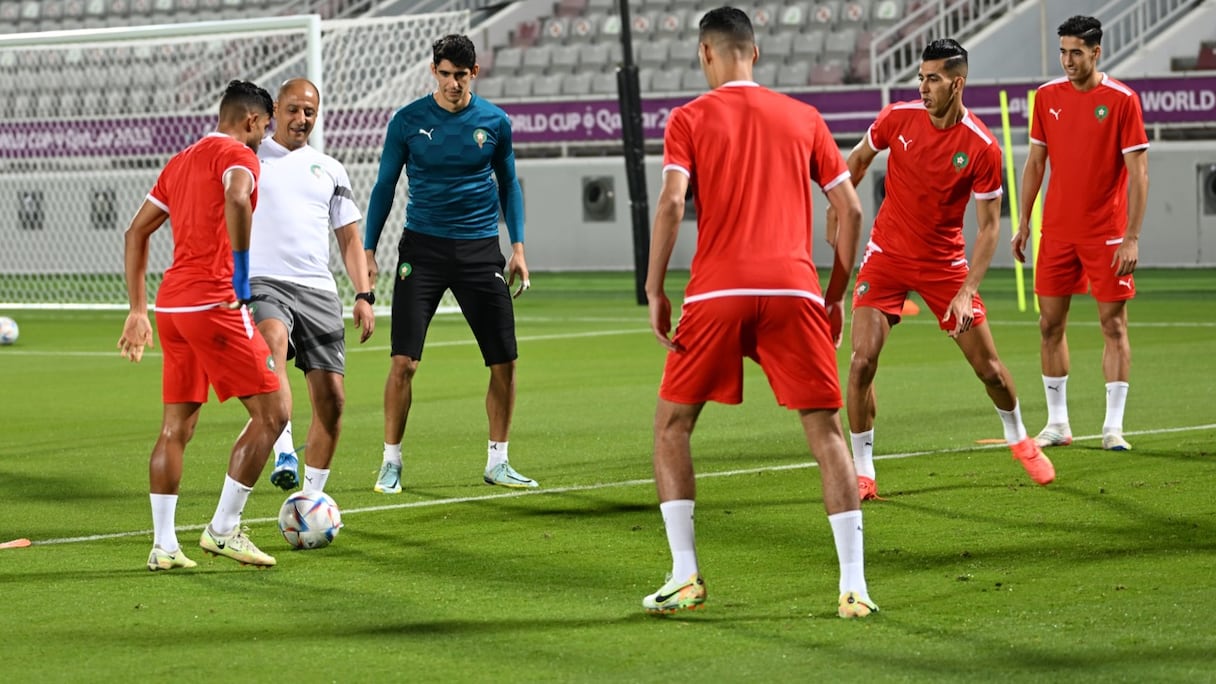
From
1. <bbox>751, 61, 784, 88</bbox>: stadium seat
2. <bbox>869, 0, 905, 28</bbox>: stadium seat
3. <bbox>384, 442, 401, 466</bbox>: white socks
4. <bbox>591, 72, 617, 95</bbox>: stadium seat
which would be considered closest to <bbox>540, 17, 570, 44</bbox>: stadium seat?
<bbox>591, 72, 617, 95</bbox>: stadium seat

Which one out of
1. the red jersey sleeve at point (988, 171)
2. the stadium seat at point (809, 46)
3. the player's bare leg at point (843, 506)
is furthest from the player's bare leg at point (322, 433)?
the stadium seat at point (809, 46)

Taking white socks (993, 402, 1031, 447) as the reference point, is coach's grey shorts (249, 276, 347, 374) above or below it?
above

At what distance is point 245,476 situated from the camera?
6926 mm

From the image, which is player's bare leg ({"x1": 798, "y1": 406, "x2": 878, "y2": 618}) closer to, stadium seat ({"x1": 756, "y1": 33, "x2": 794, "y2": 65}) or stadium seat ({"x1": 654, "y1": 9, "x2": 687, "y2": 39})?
stadium seat ({"x1": 756, "y1": 33, "x2": 794, "y2": 65})

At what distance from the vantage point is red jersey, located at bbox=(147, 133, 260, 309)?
21.7 ft

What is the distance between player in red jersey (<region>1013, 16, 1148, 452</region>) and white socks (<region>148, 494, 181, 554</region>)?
4.77m

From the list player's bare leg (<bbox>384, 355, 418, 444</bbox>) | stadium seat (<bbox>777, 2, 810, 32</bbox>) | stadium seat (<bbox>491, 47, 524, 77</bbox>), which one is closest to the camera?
player's bare leg (<bbox>384, 355, 418, 444</bbox>)

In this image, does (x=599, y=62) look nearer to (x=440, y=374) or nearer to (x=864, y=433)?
(x=440, y=374)

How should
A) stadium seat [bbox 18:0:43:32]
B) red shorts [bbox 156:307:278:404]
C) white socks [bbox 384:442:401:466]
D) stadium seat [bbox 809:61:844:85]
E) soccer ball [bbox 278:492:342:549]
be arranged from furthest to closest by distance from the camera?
stadium seat [bbox 18:0:43:32], stadium seat [bbox 809:61:844:85], white socks [bbox 384:442:401:466], soccer ball [bbox 278:492:342:549], red shorts [bbox 156:307:278:404]

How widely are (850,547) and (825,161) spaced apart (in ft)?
4.00

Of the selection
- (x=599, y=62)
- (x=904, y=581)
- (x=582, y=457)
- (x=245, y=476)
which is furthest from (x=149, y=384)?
(x=599, y=62)

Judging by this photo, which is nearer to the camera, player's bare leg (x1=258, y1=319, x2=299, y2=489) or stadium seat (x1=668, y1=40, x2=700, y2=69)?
player's bare leg (x1=258, y1=319, x2=299, y2=489)

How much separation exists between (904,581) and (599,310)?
15.4 m

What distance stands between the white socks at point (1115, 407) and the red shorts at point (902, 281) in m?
1.46
